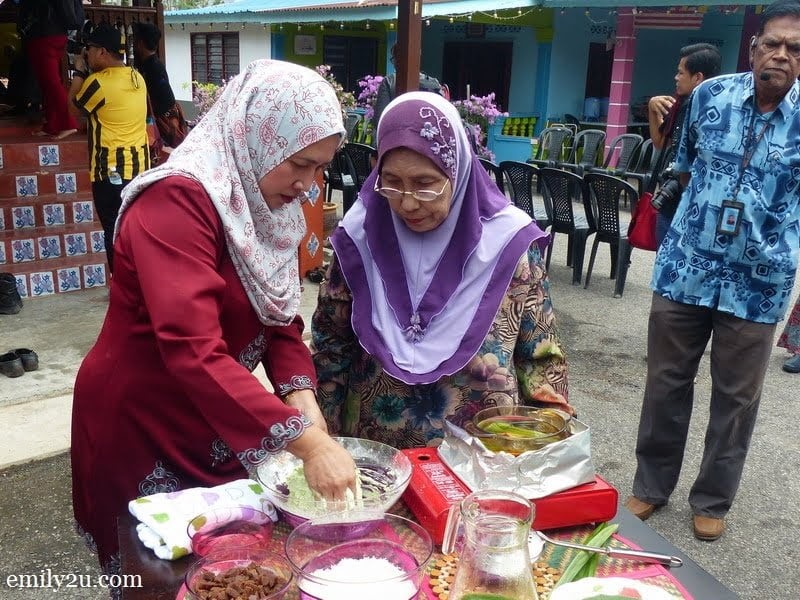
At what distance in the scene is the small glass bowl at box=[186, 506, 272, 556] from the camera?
4.21ft

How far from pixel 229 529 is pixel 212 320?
37cm

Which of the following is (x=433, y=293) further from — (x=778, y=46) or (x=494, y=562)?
(x=778, y=46)

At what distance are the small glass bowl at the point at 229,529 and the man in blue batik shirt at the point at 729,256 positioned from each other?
1.89m

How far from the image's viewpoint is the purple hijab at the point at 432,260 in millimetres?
1744

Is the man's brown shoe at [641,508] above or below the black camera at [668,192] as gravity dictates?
below

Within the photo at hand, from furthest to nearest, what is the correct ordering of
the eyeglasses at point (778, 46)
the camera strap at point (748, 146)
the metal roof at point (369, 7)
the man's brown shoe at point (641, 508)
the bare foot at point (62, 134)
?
the metal roof at point (369, 7), the bare foot at point (62, 134), the man's brown shoe at point (641, 508), the camera strap at point (748, 146), the eyeglasses at point (778, 46)

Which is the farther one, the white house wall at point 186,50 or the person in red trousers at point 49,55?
the white house wall at point 186,50

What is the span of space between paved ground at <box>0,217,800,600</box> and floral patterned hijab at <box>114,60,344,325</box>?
158 cm

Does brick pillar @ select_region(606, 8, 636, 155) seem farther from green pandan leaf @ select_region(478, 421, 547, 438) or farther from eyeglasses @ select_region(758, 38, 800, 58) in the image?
green pandan leaf @ select_region(478, 421, 547, 438)

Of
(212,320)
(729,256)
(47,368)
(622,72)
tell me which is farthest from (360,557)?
(622,72)

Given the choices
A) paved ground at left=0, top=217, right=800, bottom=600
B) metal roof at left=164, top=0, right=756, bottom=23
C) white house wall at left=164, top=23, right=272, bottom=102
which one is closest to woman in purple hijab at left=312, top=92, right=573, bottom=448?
paved ground at left=0, top=217, right=800, bottom=600

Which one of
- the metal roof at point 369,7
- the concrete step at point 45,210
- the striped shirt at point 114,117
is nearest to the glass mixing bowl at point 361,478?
the striped shirt at point 114,117

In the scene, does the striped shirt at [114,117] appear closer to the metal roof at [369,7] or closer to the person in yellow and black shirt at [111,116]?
the person in yellow and black shirt at [111,116]

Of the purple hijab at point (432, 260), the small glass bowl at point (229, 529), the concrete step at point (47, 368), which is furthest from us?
the concrete step at point (47, 368)
